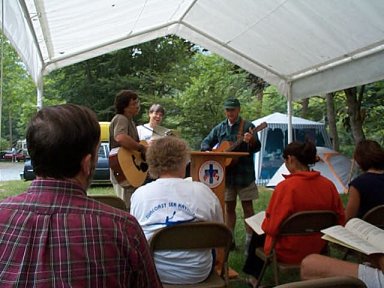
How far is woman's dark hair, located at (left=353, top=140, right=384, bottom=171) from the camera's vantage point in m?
2.94

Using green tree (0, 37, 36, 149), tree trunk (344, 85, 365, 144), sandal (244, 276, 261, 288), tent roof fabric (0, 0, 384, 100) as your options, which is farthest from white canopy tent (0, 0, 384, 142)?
green tree (0, 37, 36, 149)

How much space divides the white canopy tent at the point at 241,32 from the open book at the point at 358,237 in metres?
2.80

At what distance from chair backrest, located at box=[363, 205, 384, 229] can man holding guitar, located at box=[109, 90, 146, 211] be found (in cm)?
202

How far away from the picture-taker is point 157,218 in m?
2.14

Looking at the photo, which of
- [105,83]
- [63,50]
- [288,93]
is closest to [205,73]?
[105,83]

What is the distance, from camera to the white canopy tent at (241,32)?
4.43 meters

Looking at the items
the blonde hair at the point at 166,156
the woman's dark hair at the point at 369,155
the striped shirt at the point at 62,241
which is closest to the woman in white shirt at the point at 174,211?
the blonde hair at the point at 166,156

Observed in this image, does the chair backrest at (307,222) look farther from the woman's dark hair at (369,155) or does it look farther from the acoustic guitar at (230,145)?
the acoustic guitar at (230,145)

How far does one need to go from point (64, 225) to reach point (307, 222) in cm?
194

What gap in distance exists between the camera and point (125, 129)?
385 centimetres

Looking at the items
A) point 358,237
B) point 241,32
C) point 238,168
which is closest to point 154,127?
point 238,168

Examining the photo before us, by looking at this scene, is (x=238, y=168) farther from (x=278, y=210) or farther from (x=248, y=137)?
(x=278, y=210)

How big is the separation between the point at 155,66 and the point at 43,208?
19.6 m

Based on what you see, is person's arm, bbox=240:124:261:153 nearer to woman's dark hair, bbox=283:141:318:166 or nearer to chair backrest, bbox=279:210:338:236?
woman's dark hair, bbox=283:141:318:166
